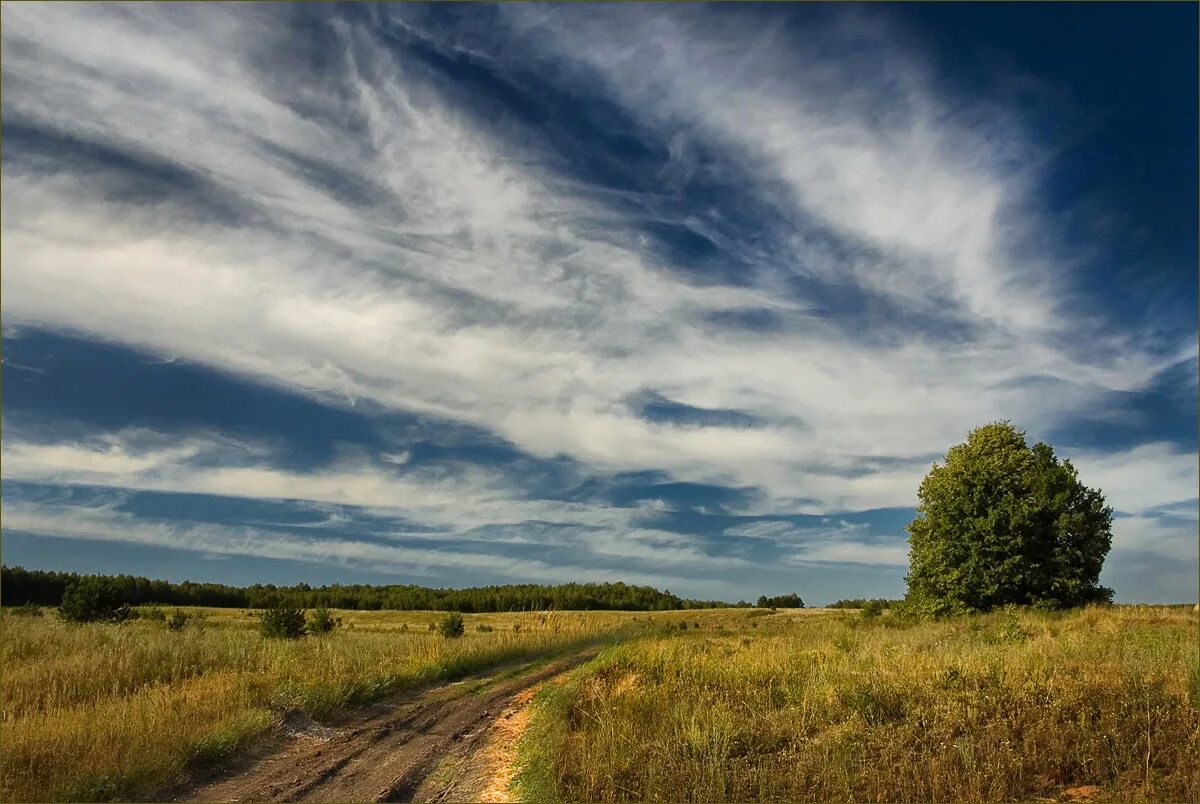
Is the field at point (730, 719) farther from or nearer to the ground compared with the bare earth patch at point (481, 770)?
farther from the ground

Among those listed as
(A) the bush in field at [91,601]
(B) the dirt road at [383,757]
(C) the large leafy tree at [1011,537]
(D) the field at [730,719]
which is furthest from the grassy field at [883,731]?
(A) the bush in field at [91,601]

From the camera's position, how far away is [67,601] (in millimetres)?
32656

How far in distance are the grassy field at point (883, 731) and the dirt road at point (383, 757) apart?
1.09 m

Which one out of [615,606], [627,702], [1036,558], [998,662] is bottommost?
[615,606]

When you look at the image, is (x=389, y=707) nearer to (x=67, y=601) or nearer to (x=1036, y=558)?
(x=67, y=601)

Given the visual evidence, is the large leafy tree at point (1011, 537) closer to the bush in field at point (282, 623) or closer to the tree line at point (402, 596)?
the bush in field at point (282, 623)

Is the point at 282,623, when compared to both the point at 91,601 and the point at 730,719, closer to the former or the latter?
the point at 91,601

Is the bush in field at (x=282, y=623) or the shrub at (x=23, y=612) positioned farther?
the shrub at (x=23, y=612)

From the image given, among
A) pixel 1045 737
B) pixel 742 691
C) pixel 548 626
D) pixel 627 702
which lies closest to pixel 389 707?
pixel 627 702

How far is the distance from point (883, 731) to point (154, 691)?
45.0 feet

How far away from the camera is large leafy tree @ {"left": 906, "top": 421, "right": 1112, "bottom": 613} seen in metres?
35.8

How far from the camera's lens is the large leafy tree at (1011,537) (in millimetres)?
35750

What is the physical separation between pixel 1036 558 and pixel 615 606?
7712cm

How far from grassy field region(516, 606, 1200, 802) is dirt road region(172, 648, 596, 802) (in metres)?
1.09
